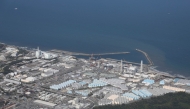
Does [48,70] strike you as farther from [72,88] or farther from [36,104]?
[36,104]

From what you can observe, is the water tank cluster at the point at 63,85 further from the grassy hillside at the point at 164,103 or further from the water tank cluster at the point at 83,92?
the grassy hillside at the point at 164,103

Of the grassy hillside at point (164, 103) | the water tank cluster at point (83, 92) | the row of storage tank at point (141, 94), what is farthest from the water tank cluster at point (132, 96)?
the water tank cluster at point (83, 92)

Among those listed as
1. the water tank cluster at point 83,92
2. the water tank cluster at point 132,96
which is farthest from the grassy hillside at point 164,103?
the water tank cluster at point 83,92

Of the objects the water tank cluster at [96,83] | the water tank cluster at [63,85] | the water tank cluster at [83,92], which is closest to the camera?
the water tank cluster at [83,92]

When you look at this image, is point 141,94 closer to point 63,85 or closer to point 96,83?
point 96,83

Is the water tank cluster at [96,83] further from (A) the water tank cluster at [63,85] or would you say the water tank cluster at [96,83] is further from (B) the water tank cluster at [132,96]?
(B) the water tank cluster at [132,96]

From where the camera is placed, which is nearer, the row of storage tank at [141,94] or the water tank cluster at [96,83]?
the row of storage tank at [141,94]

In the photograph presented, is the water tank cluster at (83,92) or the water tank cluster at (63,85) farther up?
the water tank cluster at (63,85)

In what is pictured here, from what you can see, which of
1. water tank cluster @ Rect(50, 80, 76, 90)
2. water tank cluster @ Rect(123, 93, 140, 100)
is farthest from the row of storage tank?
water tank cluster @ Rect(50, 80, 76, 90)

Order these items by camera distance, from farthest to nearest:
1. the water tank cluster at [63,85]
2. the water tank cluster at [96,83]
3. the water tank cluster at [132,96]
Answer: the water tank cluster at [96,83]
the water tank cluster at [63,85]
the water tank cluster at [132,96]

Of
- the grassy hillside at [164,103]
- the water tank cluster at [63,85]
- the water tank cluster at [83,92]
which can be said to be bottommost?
the grassy hillside at [164,103]

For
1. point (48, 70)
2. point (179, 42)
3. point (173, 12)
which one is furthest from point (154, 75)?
point (173, 12)
